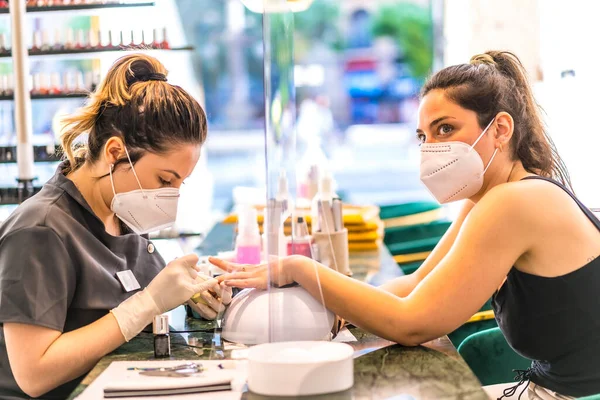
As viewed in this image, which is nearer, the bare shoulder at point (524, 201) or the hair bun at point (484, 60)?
the bare shoulder at point (524, 201)

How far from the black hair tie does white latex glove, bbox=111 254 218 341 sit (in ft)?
1.61

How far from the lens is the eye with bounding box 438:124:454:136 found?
6.29ft

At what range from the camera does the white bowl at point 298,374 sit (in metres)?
1.40

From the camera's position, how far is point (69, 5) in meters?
4.14

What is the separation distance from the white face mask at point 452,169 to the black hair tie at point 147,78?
73cm

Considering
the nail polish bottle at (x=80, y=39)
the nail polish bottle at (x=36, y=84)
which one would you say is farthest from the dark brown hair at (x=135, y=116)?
the nail polish bottle at (x=36, y=84)

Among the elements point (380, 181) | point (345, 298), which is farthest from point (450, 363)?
point (380, 181)

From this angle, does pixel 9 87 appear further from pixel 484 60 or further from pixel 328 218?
pixel 484 60

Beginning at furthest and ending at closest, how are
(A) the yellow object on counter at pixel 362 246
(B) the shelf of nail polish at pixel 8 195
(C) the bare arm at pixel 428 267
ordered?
(B) the shelf of nail polish at pixel 8 195 < (A) the yellow object on counter at pixel 362 246 < (C) the bare arm at pixel 428 267

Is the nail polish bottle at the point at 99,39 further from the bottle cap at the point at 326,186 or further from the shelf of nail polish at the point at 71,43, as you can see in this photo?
the bottle cap at the point at 326,186

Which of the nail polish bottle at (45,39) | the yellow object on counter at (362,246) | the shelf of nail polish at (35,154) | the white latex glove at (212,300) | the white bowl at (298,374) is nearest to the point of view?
the white bowl at (298,374)

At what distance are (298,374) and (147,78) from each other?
3.15 ft

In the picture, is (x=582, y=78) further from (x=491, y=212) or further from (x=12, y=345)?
(x=12, y=345)

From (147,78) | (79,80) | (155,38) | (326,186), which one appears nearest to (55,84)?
(79,80)
